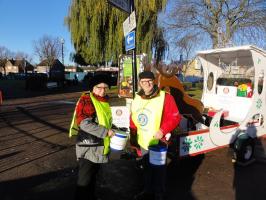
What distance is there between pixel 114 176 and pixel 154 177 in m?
1.59

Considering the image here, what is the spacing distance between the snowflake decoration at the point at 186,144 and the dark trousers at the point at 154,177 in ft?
3.47

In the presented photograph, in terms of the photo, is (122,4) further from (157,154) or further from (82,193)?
(82,193)

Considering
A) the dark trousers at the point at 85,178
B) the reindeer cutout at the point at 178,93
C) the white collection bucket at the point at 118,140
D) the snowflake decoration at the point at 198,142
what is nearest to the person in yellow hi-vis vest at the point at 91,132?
the dark trousers at the point at 85,178

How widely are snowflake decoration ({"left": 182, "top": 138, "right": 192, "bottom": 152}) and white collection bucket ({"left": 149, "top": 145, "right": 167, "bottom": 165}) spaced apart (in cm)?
123

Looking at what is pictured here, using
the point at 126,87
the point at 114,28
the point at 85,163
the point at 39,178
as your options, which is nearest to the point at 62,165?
the point at 39,178

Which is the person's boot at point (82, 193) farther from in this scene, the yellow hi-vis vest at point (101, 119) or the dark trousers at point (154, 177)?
the dark trousers at point (154, 177)

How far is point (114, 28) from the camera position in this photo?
24.9 meters

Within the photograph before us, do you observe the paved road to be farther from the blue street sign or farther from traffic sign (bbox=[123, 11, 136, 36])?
traffic sign (bbox=[123, 11, 136, 36])

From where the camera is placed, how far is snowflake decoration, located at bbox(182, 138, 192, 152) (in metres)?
5.08

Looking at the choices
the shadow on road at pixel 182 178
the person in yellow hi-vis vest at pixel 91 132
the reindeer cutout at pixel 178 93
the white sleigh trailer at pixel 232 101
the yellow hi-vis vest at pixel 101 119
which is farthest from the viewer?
the reindeer cutout at pixel 178 93

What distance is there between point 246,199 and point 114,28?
70.9 ft

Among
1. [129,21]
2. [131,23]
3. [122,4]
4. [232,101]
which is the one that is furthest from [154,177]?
[232,101]

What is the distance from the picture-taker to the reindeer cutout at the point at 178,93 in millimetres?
6547

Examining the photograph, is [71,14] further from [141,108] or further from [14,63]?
[14,63]
